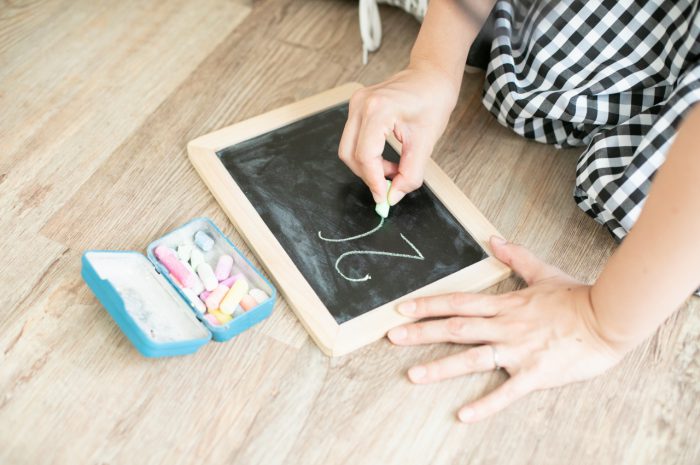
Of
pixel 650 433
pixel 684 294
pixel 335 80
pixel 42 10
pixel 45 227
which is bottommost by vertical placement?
pixel 650 433

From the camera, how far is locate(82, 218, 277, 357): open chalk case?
85 centimetres

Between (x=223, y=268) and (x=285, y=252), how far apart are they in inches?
3.7

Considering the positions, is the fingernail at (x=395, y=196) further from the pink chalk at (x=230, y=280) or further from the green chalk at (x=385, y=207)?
the pink chalk at (x=230, y=280)

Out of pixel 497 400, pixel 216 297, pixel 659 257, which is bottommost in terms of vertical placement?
pixel 497 400

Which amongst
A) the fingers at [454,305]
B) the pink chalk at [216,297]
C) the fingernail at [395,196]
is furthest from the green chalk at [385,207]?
the pink chalk at [216,297]

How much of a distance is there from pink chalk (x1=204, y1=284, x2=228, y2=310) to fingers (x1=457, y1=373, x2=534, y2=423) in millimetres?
349

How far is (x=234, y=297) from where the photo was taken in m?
0.92

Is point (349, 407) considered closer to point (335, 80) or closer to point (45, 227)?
point (45, 227)

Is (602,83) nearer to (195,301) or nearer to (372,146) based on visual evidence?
(372,146)

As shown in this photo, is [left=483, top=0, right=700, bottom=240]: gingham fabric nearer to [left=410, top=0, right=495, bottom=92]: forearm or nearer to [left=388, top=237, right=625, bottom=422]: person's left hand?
[left=410, top=0, right=495, bottom=92]: forearm

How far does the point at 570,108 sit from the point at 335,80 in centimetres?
44

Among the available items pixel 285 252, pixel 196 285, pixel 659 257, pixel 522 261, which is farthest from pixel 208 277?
pixel 659 257

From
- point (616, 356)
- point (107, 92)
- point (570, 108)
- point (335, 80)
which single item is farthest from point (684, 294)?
point (107, 92)

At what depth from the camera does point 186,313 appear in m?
0.90
